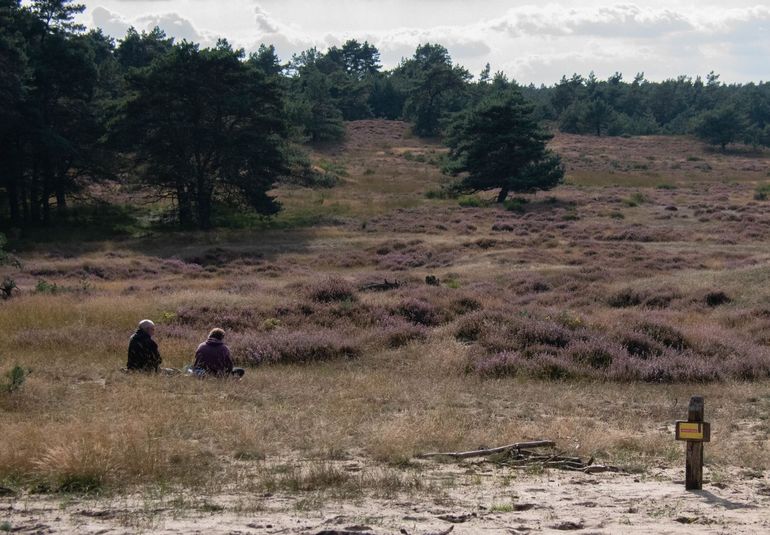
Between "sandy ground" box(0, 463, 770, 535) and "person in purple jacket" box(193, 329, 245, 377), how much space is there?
21.3 feet

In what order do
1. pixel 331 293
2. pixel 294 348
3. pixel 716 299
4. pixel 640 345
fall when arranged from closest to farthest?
pixel 294 348
pixel 640 345
pixel 331 293
pixel 716 299

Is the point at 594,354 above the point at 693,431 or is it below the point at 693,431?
below

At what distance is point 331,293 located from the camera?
22016 mm

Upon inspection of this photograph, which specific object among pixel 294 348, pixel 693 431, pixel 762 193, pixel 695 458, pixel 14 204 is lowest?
pixel 294 348

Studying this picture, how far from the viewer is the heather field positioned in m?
6.91

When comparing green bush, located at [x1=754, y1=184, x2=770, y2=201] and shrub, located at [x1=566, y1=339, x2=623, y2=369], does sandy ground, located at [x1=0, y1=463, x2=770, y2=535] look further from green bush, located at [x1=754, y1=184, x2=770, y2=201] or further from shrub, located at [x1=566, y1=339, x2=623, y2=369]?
green bush, located at [x1=754, y1=184, x2=770, y2=201]

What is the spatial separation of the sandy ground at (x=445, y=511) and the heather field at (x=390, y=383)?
0.11 feet

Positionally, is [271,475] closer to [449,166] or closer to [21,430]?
[21,430]

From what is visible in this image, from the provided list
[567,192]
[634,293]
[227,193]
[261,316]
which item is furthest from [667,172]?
[261,316]

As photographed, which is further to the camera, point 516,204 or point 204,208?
point 516,204

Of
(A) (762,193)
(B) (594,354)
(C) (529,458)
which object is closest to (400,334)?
(B) (594,354)

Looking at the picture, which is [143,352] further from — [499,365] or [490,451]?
[490,451]

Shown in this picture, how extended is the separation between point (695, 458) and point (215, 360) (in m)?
8.40

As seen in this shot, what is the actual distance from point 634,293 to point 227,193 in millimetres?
26808
